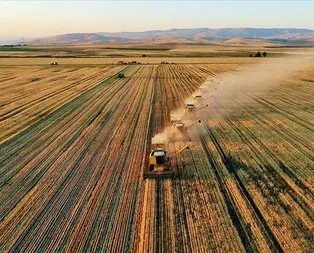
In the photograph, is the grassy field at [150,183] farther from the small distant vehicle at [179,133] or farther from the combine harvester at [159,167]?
the small distant vehicle at [179,133]

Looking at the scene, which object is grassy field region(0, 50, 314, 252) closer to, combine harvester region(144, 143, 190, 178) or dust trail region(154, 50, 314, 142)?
combine harvester region(144, 143, 190, 178)

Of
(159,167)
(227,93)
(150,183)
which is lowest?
(227,93)

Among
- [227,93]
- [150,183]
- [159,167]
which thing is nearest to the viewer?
[150,183]

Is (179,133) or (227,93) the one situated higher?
(179,133)

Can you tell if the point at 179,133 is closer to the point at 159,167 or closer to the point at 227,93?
the point at 159,167

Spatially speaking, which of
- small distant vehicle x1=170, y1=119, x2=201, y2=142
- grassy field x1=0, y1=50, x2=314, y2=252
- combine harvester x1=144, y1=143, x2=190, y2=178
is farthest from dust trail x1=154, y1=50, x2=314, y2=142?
combine harvester x1=144, y1=143, x2=190, y2=178

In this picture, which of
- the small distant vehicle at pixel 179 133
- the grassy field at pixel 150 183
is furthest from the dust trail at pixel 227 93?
the grassy field at pixel 150 183

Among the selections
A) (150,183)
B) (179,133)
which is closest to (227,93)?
(179,133)

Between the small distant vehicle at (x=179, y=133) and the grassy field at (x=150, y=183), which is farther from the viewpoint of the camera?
the small distant vehicle at (x=179, y=133)

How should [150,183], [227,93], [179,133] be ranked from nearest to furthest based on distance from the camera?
[150,183] < [179,133] < [227,93]
